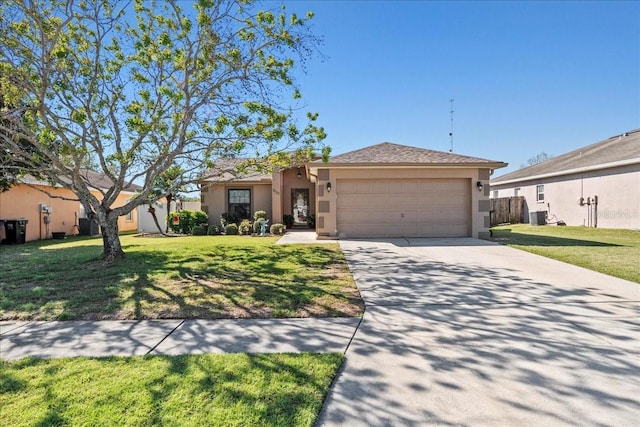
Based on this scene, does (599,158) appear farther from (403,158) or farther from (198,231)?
(198,231)

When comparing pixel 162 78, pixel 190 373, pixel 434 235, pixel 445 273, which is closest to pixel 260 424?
pixel 190 373

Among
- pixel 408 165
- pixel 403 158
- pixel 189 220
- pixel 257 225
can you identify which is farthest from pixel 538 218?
pixel 189 220

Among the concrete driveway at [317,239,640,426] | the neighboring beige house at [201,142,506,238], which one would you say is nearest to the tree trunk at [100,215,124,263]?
the concrete driveway at [317,239,640,426]

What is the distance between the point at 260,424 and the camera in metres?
2.20

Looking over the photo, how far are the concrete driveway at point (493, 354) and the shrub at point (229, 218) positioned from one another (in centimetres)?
1208

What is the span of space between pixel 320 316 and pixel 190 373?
183cm

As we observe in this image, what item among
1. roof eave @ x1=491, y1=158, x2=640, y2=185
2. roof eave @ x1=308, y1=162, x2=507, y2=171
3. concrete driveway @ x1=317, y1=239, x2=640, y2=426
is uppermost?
roof eave @ x1=491, y1=158, x2=640, y2=185

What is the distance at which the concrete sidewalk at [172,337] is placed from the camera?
334 cm

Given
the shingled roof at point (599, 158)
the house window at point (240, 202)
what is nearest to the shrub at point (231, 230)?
the house window at point (240, 202)

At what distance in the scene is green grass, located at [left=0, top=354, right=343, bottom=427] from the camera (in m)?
2.27

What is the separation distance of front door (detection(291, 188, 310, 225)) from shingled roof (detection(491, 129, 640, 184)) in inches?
555

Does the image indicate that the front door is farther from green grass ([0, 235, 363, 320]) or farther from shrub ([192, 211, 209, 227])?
green grass ([0, 235, 363, 320])

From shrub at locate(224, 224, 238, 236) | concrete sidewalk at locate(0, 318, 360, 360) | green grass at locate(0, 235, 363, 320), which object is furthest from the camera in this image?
shrub at locate(224, 224, 238, 236)

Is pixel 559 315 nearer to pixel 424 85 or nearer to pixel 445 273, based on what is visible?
pixel 445 273
